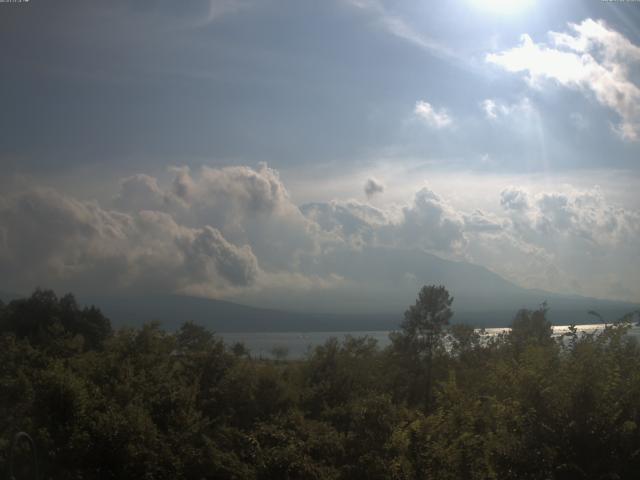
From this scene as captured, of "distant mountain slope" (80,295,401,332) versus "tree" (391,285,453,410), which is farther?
A: "distant mountain slope" (80,295,401,332)

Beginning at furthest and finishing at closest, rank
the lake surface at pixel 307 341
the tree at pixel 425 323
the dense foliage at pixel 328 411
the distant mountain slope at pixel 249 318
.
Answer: the distant mountain slope at pixel 249 318 → the tree at pixel 425 323 → the lake surface at pixel 307 341 → the dense foliage at pixel 328 411

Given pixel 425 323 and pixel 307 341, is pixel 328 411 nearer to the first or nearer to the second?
pixel 425 323

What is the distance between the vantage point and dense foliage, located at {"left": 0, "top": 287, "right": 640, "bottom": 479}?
930 centimetres

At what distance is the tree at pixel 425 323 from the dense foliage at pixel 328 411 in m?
4.29

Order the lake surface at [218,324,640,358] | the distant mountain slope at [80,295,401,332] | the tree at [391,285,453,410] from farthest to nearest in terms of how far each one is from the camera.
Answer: the distant mountain slope at [80,295,401,332] → the tree at [391,285,453,410] → the lake surface at [218,324,640,358]

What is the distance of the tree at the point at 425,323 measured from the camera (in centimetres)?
3369

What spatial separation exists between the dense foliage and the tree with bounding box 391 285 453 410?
A: 4290 mm

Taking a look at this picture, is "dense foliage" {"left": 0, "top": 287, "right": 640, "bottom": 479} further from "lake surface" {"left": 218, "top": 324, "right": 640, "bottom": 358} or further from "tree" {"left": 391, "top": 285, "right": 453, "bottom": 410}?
"tree" {"left": 391, "top": 285, "right": 453, "bottom": 410}

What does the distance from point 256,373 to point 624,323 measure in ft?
42.1

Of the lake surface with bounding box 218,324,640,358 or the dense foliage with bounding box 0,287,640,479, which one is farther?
the lake surface with bounding box 218,324,640,358

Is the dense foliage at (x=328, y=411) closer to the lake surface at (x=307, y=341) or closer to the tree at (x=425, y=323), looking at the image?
the lake surface at (x=307, y=341)

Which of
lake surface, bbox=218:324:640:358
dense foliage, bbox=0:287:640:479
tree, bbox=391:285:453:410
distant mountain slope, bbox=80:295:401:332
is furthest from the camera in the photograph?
distant mountain slope, bbox=80:295:401:332

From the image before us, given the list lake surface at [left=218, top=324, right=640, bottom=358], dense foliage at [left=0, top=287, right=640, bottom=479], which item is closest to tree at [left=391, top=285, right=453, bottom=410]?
lake surface at [left=218, top=324, right=640, bottom=358]

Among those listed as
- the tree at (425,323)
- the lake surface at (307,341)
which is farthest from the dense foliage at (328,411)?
the tree at (425,323)
